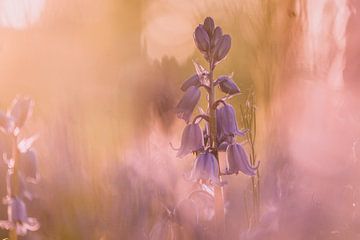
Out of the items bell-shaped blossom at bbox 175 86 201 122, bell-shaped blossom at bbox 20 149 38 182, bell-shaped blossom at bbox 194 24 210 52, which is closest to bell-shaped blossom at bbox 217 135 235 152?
bell-shaped blossom at bbox 175 86 201 122

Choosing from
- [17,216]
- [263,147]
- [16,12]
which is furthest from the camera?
[16,12]

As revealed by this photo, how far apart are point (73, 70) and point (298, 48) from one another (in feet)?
6.05

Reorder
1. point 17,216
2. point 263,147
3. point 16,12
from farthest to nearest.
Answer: point 16,12 → point 263,147 → point 17,216

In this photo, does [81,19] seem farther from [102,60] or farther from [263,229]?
[263,229]

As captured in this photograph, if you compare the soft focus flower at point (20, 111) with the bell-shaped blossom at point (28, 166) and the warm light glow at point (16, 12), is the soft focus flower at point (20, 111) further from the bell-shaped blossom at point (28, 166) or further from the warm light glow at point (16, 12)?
the warm light glow at point (16, 12)

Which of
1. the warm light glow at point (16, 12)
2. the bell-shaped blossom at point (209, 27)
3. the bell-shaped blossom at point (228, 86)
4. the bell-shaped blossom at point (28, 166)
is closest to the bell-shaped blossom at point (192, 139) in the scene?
the bell-shaped blossom at point (228, 86)

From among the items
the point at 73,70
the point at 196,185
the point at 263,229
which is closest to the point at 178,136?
the point at 196,185

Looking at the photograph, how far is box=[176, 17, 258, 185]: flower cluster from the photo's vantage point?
68.5 inches

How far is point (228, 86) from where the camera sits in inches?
68.9

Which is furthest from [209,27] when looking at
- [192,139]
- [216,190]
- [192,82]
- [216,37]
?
[216,190]

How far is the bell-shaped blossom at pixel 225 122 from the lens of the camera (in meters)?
1.76

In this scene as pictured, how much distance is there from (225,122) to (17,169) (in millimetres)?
478

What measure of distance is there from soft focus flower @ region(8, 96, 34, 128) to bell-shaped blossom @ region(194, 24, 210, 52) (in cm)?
40

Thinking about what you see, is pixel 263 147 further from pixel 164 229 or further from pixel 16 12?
pixel 16 12
